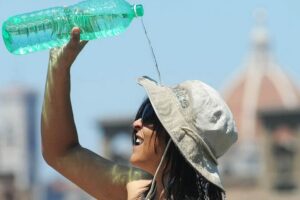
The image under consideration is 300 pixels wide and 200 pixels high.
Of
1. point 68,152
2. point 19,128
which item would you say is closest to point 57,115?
point 68,152

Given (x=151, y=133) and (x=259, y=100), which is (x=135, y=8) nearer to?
(x=151, y=133)

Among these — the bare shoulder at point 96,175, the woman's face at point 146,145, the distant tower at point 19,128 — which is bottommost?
the distant tower at point 19,128

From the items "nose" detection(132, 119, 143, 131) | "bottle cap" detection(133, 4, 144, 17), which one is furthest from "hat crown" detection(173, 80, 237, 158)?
"bottle cap" detection(133, 4, 144, 17)

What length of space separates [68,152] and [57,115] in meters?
0.13

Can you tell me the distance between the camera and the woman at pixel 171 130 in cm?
413

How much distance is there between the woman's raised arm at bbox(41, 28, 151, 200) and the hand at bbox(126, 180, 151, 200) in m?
0.04

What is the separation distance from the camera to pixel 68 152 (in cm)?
437

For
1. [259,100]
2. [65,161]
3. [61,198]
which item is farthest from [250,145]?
[65,161]

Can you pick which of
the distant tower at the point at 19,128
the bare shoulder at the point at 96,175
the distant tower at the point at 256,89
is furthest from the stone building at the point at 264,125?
the bare shoulder at the point at 96,175

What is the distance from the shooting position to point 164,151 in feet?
13.7

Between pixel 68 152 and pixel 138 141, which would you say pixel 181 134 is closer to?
pixel 138 141

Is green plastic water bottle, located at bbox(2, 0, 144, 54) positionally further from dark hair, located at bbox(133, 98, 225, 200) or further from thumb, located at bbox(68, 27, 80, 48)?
dark hair, located at bbox(133, 98, 225, 200)

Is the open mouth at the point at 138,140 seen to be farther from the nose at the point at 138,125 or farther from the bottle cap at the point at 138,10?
the bottle cap at the point at 138,10

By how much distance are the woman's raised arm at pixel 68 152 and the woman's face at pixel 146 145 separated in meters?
0.18
